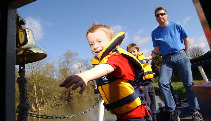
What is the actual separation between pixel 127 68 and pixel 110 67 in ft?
1.11

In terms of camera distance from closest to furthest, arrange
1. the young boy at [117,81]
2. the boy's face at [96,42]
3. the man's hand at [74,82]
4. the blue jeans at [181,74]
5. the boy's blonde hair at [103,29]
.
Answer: the man's hand at [74,82], the young boy at [117,81], the boy's face at [96,42], the boy's blonde hair at [103,29], the blue jeans at [181,74]

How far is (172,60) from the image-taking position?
9.29 ft

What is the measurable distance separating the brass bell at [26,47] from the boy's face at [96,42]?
963mm


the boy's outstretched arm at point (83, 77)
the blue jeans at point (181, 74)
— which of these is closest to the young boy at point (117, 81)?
the boy's outstretched arm at point (83, 77)

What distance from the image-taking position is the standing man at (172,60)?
9.08 feet

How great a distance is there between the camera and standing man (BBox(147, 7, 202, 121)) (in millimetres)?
2768

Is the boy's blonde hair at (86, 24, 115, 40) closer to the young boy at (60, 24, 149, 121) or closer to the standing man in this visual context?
the young boy at (60, 24, 149, 121)

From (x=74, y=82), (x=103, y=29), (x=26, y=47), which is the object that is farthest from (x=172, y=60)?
(x=74, y=82)

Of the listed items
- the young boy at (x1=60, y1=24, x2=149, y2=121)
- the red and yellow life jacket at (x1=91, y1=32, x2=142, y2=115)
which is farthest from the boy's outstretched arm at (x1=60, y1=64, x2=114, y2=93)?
the red and yellow life jacket at (x1=91, y1=32, x2=142, y2=115)

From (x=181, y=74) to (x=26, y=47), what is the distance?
258 cm

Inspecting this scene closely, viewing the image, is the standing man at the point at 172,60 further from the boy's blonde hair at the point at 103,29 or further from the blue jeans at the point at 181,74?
the boy's blonde hair at the point at 103,29

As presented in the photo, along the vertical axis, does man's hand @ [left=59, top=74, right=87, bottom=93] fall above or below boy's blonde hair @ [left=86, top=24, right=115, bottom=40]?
below

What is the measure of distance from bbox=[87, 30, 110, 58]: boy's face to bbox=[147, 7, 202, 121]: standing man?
177 centimetres

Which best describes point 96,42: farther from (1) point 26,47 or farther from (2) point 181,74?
(2) point 181,74
